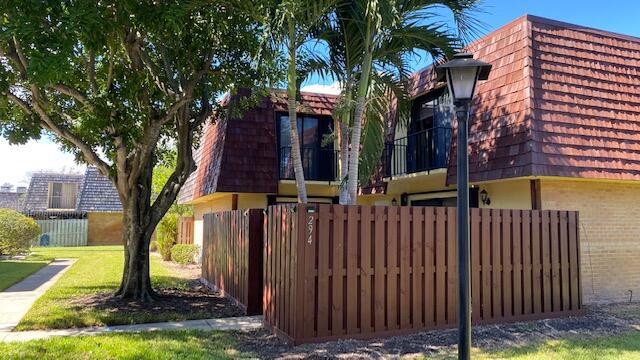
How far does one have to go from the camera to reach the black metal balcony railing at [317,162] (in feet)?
52.4

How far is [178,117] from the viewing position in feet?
38.5

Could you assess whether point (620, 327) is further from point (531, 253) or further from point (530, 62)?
point (530, 62)

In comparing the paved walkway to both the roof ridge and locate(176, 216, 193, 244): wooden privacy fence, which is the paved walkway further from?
the roof ridge

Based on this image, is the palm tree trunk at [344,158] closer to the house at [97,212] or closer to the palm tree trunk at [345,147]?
the palm tree trunk at [345,147]

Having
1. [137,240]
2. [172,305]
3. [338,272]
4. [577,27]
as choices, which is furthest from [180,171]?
[577,27]

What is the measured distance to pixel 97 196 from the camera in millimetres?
36188

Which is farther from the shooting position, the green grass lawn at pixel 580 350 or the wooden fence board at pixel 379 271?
the wooden fence board at pixel 379 271

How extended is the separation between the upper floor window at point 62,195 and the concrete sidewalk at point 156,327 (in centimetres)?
3773

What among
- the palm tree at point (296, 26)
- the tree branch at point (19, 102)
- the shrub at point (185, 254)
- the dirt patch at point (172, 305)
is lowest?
the dirt patch at point (172, 305)

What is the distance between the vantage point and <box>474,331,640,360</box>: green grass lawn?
6.51 m

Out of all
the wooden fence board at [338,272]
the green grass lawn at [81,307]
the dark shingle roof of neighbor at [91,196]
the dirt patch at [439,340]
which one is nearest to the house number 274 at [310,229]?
the wooden fence board at [338,272]

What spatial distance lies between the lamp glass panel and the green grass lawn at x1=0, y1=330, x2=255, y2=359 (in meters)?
4.14

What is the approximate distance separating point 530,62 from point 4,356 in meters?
10.1

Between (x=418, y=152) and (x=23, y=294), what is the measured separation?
33.3 ft
